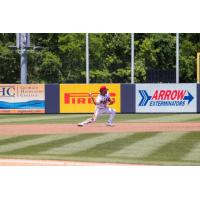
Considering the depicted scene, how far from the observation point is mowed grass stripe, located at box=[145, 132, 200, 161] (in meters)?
13.4

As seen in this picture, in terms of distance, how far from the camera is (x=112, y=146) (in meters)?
15.9

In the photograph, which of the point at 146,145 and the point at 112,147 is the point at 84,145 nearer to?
the point at 112,147

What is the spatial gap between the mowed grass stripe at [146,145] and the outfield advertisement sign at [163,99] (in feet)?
51.5

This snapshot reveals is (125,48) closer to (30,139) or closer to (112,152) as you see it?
(30,139)

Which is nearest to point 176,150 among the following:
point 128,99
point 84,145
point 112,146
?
point 112,146

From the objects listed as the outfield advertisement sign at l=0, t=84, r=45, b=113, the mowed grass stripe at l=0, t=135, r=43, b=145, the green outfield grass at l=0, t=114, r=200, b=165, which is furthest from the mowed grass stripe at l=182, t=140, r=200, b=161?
the outfield advertisement sign at l=0, t=84, r=45, b=113

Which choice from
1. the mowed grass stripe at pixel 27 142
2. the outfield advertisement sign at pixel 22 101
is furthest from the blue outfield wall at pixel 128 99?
the mowed grass stripe at pixel 27 142

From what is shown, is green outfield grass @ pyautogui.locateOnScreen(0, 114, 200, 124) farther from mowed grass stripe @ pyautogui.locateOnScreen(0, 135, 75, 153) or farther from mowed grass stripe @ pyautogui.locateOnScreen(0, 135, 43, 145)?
mowed grass stripe @ pyautogui.locateOnScreen(0, 135, 75, 153)

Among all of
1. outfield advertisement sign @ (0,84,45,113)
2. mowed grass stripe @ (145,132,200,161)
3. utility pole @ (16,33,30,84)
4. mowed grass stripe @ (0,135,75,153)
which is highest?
utility pole @ (16,33,30,84)

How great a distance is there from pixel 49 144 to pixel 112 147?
2026mm

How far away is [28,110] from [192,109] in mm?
10642

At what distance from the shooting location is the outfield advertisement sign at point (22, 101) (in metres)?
35.8

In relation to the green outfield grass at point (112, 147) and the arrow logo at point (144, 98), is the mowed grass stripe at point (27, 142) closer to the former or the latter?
the green outfield grass at point (112, 147)

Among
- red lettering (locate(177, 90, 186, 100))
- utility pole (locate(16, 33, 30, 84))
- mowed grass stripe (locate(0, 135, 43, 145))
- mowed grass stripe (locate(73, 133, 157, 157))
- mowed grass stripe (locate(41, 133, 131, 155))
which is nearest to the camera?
mowed grass stripe (locate(73, 133, 157, 157))
